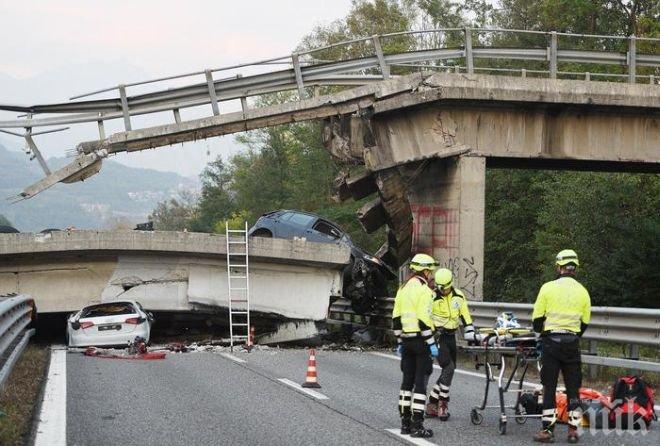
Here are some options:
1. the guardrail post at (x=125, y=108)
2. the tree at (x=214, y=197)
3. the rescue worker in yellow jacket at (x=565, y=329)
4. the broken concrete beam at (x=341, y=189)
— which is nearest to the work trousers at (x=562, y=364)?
the rescue worker in yellow jacket at (x=565, y=329)

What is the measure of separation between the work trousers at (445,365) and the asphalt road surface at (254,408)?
0.32 m

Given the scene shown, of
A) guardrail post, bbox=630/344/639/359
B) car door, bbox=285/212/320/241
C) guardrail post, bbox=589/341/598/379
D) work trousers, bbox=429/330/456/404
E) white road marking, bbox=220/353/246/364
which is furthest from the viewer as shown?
car door, bbox=285/212/320/241

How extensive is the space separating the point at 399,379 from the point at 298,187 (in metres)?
55.7

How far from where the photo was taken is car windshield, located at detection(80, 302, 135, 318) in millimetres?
24047

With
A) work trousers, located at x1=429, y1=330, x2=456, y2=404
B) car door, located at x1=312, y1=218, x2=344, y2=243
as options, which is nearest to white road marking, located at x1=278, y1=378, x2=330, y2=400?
work trousers, located at x1=429, y1=330, x2=456, y2=404

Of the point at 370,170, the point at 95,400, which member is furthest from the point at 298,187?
the point at 95,400

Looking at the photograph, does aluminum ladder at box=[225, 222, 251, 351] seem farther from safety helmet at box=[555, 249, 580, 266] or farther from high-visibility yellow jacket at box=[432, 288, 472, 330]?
safety helmet at box=[555, 249, 580, 266]

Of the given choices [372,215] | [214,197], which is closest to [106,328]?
[372,215]

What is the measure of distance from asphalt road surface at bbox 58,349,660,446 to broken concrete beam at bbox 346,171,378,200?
719 cm

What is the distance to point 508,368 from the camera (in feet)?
61.7

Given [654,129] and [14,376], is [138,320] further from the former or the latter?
[654,129]

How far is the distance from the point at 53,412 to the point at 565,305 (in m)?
5.53

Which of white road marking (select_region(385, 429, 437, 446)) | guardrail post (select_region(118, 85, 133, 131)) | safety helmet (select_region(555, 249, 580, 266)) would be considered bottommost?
white road marking (select_region(385, 429, 437, 446))

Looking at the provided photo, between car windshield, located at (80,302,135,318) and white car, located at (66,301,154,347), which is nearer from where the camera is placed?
white car, located at (66,301,154,347)
